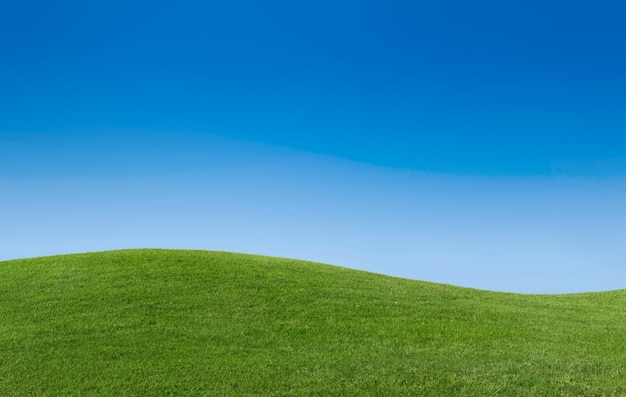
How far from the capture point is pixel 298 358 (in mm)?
12945

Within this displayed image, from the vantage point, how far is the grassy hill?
11.8 m

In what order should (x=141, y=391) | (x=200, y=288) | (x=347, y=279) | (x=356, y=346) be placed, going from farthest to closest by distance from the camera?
1. (x=347, y=279)
2. (x=200, y=288)
3. (x=356, y=346)
4. (x=141, y=391)

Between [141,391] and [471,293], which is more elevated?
[471,293]

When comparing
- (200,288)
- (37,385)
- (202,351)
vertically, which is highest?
(200,288)

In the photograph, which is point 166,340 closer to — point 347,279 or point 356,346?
point 356,346

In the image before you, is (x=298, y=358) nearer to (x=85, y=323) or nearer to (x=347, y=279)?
(x=85, y=323)

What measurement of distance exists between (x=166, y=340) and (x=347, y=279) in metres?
8.80

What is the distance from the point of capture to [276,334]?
1460 cm

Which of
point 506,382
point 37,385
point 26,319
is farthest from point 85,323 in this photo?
point 506,382

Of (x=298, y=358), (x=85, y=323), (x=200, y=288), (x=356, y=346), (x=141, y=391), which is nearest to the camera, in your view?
(x=141, y=391)

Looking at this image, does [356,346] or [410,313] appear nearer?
[356,346]

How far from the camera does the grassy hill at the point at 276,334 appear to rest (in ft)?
38.8

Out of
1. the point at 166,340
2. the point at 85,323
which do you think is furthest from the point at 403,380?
the point at 85,323

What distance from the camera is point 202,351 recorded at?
13.4 metres
